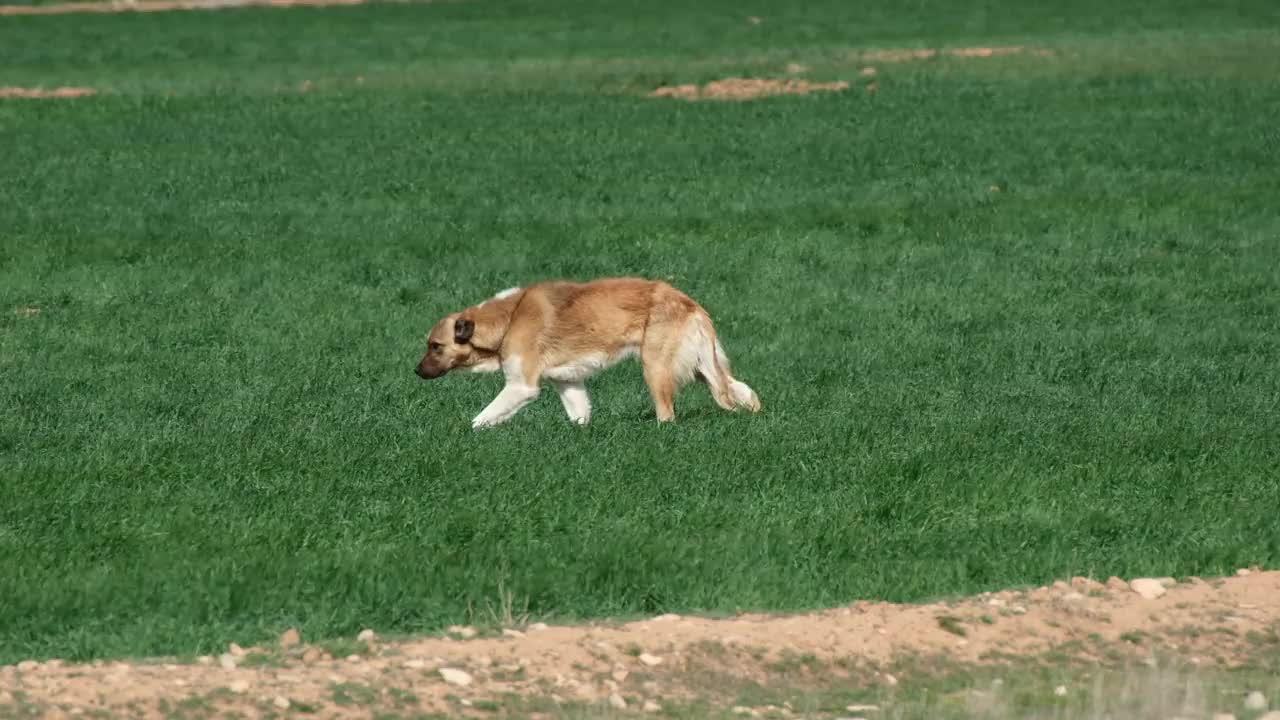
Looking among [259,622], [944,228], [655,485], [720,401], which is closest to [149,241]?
[944,228]

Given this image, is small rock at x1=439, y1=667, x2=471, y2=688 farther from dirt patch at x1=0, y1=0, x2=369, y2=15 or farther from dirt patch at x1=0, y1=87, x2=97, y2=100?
dirt patch at x1=0, y1=0, x2=369, y2=15

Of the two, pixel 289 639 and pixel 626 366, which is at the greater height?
pixel 289 639

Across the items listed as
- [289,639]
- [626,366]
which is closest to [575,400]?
[626,366]

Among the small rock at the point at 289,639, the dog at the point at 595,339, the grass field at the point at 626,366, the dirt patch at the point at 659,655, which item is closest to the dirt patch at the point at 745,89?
the grass field at the point at 626,366

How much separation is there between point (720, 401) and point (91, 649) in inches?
241

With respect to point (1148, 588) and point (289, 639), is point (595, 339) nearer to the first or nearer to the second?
point (1148, 588)

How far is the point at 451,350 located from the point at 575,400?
0.94 metres

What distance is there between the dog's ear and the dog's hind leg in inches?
28.3

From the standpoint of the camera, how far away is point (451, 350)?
14695 mm

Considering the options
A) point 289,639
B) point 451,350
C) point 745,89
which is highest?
point 451,350

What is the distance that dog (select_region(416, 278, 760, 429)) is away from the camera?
14242 millimetres

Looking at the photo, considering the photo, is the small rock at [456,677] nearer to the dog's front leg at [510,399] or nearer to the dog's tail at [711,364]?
the dog's front leg at [510,399]

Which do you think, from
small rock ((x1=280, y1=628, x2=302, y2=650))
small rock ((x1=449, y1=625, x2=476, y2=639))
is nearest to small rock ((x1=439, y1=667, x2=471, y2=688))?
small rock ((x1=449, y1=625, x2=476, y2=639))

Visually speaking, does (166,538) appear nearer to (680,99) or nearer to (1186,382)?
(1186,382)
